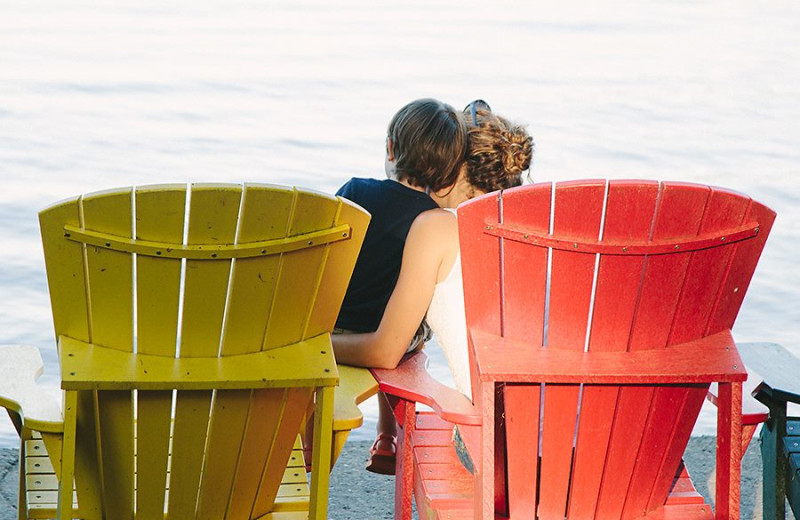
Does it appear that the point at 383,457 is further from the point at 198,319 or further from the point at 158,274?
the point at 158,274

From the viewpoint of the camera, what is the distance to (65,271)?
2.46 meters

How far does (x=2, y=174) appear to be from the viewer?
7.71m

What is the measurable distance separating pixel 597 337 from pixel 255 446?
80 centimetres

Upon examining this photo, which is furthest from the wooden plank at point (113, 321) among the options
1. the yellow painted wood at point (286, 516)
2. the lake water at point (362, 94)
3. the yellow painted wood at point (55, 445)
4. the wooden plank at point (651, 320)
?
the lake water at point (362, 94)

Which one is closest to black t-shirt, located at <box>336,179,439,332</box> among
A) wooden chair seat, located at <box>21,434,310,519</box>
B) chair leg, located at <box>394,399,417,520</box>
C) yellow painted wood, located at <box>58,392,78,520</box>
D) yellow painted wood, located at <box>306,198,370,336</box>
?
chair leg, located at <box>394,399,417,520</box>

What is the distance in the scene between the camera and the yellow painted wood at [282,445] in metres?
2.72

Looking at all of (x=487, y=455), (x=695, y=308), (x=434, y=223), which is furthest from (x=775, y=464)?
(x=434, y=223)

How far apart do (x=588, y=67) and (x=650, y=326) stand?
31.8 feet

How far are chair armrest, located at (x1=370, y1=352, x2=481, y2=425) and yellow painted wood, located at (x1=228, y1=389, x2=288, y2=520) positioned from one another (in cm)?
35

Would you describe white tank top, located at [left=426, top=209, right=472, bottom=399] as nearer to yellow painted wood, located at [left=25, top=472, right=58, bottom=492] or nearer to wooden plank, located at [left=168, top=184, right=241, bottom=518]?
wooden plank, located at [left=168, top=184, right=241, bottom=518]

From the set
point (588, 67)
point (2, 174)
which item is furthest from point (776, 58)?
point (2, 174)

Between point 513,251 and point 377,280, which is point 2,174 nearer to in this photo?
point 377,280

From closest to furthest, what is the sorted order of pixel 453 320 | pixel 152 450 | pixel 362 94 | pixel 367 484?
pixel 152 450, pixel 453 320, pixel 367 484, pixel 362 94

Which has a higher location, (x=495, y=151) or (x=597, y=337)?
(x=495, y=151)
